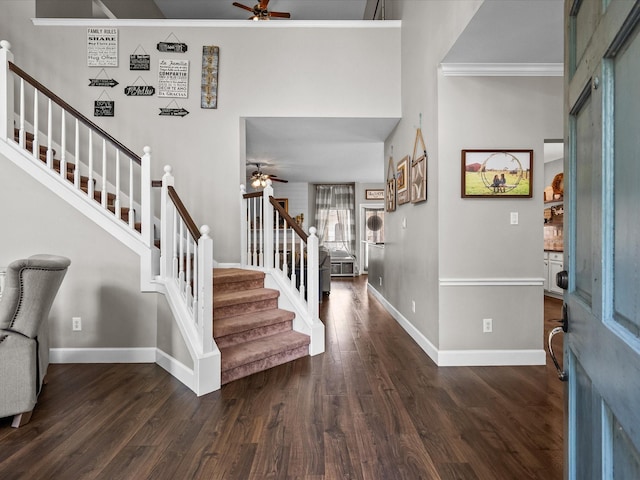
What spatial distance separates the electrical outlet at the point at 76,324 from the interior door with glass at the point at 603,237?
11.6 ft

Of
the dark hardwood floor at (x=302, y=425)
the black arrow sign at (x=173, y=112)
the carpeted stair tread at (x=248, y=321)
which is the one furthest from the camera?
the black arrow sign at (x=173, y=112)

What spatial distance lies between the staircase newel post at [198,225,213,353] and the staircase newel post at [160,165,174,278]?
57 cm

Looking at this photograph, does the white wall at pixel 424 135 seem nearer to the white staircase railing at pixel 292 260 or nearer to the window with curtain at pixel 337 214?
the white staircase railing at pixel 292 260

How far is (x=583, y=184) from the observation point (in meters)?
0.94

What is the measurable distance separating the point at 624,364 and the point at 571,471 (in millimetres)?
553

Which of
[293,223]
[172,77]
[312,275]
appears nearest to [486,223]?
[312,275]

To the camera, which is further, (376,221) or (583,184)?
(376,221)

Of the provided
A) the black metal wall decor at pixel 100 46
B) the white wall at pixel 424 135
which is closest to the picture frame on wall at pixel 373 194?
the white wall at pixel 424 135

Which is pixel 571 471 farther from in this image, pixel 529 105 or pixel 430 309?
pixel 529 105

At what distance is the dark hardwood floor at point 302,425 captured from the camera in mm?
1779

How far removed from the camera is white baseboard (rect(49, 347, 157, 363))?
3193 millimetres

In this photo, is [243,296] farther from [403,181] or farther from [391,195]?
[391,195]

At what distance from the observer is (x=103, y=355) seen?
3.21 metres

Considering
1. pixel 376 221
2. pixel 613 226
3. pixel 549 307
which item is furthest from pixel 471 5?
pixel 376 221
